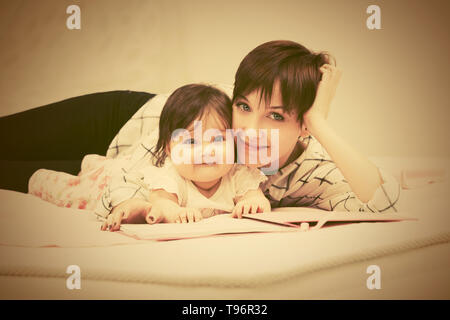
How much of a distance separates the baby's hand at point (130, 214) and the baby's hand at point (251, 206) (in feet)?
0.54

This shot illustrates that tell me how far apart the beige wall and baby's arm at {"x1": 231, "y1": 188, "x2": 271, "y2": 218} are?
26cm

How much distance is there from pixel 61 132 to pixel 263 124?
682mm

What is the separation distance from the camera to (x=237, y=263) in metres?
0.71

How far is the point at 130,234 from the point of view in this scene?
0.80 m

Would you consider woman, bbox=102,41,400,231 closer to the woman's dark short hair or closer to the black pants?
the woman's dark short hair

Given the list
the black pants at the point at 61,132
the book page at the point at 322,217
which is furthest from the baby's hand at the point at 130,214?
the black pants at the point at 61,132

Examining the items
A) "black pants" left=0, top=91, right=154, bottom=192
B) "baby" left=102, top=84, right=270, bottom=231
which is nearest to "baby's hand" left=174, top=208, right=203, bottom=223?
"baby" left=102, top=84, right=270, bottom=231

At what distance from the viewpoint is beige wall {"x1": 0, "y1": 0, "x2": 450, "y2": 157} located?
3.29 ft

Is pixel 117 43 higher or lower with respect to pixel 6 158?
higher

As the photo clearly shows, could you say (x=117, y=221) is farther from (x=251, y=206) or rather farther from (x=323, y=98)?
(x=323, y=98)

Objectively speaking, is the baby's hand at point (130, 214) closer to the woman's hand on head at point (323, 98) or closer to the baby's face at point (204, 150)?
the baby's face at point (204, 150)
